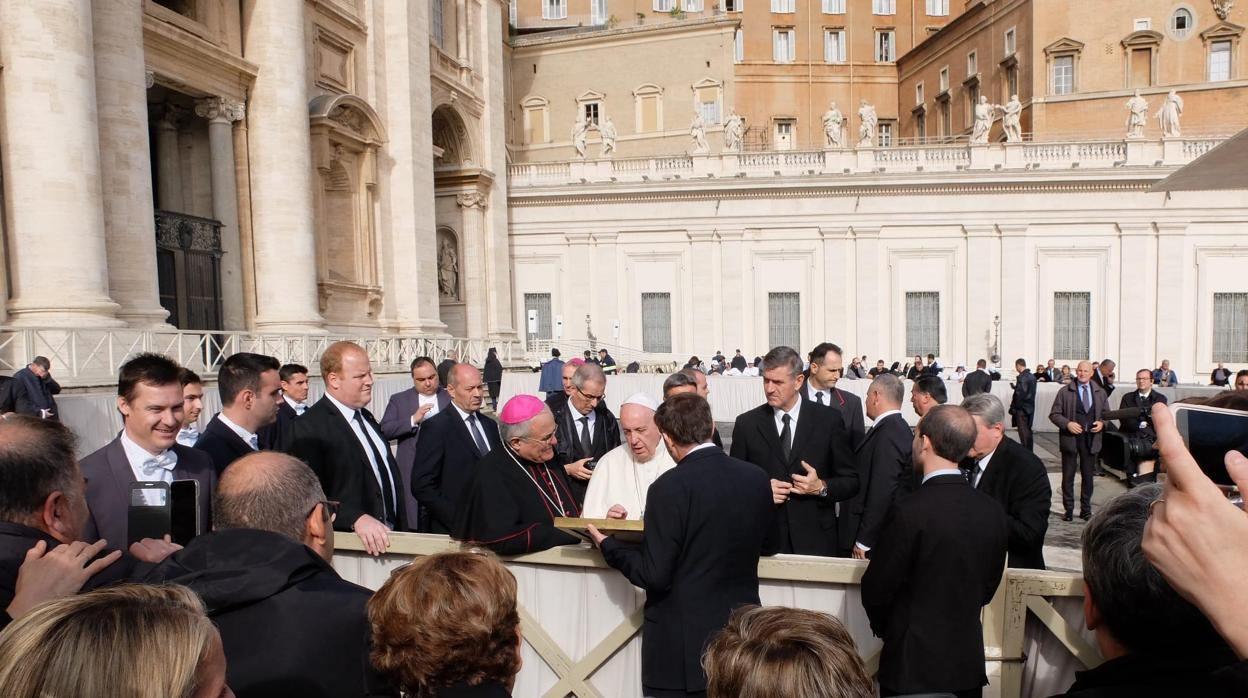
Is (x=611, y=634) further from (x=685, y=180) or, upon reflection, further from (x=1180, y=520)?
(x=685, y=180)

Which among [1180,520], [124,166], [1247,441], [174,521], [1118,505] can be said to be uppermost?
[124,166]

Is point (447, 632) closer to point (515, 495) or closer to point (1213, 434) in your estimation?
point (1213, 434)

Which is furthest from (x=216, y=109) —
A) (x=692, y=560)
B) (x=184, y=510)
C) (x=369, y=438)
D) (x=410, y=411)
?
(x=692, y=560)

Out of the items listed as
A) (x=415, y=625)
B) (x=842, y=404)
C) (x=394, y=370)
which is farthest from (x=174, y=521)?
(x=394, y=370)

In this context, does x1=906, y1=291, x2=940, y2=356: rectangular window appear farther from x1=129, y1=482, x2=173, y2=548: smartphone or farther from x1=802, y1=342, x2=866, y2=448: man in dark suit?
x1=129, y1=482, x2=173, y2=548: smartphone

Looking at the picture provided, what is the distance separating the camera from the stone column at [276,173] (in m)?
16.2

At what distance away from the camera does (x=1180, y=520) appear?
1.23m

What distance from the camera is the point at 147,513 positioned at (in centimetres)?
296

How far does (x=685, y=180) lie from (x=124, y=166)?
65.9ft

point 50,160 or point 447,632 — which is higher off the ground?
point 50,160

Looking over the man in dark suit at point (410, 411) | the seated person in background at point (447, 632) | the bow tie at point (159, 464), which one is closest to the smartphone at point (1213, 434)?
the seated person in background at point (447, 632)

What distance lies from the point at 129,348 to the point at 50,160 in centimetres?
287

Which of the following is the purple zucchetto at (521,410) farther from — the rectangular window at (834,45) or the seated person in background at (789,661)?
the rectangular window at (834,45)

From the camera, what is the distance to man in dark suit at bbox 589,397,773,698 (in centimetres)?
312
